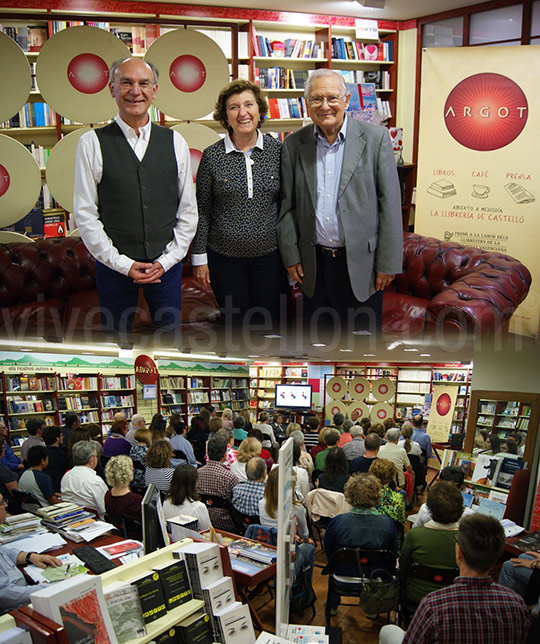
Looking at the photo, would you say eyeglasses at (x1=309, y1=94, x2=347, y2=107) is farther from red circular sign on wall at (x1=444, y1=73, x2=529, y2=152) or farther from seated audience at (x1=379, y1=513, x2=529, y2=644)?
red circular sign on wall at (x1=444, y1=73, x2=529, y2=152)

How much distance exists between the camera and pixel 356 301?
2768 millimetres

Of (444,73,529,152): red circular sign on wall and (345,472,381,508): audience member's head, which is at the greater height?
(444,73,529,152): red circular sign on wall

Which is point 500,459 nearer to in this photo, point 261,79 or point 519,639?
point 519,639

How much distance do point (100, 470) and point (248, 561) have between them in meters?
2.36

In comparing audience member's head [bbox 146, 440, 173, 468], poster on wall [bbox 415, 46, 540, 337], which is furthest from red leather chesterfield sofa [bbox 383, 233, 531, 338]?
audience member's head [bbox 146, 440, 173, 468]

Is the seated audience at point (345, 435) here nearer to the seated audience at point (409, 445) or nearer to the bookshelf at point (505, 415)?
the seated audience at point (409, 445)

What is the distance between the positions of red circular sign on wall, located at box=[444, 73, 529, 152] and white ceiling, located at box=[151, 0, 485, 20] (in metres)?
1.67

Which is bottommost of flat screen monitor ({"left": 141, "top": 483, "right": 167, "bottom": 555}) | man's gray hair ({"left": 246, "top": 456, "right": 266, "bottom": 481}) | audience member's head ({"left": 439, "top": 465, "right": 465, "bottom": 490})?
audience member's head ({"left": 439, "top": 465, "right": 465, "bottom": 490})

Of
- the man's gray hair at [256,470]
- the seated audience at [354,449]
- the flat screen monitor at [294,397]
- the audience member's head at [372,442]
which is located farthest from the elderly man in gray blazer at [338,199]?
the flat screen monitor at [294,397]

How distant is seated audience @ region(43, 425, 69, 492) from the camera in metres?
4.56

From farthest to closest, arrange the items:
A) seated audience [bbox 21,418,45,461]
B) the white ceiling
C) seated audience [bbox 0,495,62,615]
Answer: the white ceiling
seated audience [bbox 21,418,45,461]
seated audience [bbox 0,495,62,615]

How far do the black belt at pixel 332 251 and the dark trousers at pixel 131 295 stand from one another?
0.73 meters

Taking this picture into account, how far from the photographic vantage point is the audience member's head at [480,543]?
1868 mm

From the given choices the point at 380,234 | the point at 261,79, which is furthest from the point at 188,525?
the point at 261,79
